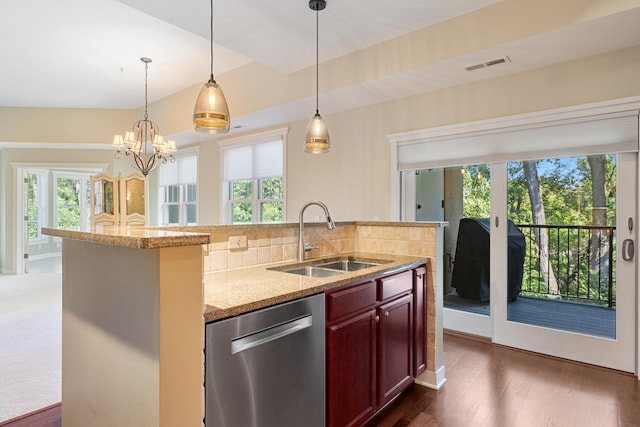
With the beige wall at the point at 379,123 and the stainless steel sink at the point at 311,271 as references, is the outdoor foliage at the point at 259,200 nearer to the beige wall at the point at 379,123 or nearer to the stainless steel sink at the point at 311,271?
the beige wall at the point at 379,123

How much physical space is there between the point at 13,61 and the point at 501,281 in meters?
6.33

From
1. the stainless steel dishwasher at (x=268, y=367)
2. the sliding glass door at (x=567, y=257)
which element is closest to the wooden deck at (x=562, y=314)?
the sliding glass door at (x=567, y=257)

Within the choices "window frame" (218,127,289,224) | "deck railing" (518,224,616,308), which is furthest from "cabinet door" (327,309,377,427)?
"window frame" (218,127,289,224)

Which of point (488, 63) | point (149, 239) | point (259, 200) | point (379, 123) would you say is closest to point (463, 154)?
point (488, 63)

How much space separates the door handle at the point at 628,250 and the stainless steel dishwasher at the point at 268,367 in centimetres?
278

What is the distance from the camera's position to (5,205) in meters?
7.30

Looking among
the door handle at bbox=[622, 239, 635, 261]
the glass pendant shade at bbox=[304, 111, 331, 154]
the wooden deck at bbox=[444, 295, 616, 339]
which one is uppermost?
the glass pendant shade at bbox=[304, 111, 331, 154]

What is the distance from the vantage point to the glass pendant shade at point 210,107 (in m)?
2.12

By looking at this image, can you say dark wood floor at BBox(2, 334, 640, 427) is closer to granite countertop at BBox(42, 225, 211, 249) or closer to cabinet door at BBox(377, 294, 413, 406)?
cabinet door at BBox(377, 294, 413, 406)

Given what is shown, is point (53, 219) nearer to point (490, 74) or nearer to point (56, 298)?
point (56, 298)

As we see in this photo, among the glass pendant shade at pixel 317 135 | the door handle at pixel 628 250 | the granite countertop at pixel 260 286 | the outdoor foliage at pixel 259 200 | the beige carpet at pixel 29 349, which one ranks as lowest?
the beige carpet at pixel 29 349

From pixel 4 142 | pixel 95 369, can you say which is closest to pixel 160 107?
pixel 4 142

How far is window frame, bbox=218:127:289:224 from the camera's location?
5277mm

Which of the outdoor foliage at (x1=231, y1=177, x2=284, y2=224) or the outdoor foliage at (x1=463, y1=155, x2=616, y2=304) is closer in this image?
the outdoor foliage at (x1=463, y1=155, x2=616, y2=304)
